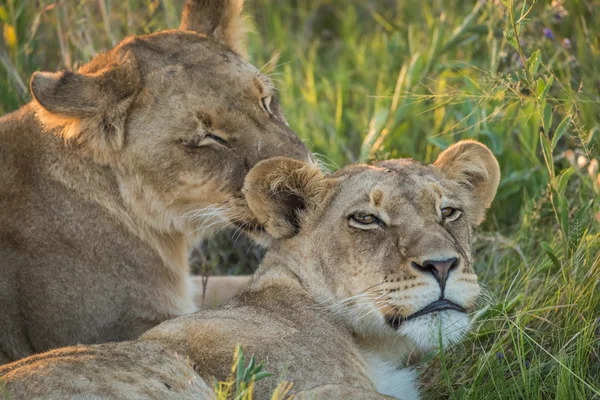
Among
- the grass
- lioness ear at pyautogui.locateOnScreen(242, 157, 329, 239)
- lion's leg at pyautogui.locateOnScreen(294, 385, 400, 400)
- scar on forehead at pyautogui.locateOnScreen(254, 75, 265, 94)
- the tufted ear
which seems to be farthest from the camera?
scar on forehead at pyautogui.locateOnScreen(254, 75, 265, 94)

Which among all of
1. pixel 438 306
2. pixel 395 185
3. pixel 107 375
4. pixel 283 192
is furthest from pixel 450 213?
pixel 107 375

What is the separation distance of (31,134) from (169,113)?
58 centimetres

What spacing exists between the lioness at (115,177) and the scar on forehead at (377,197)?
544mm

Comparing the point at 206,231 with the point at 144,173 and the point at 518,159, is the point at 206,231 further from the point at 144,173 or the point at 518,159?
the point at 518,159

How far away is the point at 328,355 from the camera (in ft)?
10.6

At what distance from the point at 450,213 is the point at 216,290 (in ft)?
5.01

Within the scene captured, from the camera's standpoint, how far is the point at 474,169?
A: 150 inches

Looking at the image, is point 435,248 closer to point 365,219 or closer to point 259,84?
point 365,219

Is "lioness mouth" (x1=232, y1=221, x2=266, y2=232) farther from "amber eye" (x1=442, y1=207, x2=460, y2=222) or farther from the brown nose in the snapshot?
the brown nose

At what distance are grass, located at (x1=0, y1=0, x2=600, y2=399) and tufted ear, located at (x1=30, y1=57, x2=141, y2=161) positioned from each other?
886mm

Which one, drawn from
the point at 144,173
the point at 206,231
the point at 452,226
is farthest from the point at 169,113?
the point at 452,226

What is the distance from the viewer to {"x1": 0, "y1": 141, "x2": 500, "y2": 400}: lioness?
2.92 meters

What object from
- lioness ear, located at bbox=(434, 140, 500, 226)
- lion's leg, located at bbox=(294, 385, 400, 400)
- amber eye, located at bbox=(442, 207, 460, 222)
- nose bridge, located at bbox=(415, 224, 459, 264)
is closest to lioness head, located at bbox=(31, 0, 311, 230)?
lioness ear, located at bbox=(434, 140, 500, 226)

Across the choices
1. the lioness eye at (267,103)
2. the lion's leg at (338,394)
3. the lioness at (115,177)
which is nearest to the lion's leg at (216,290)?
the lioness at (115,177)
